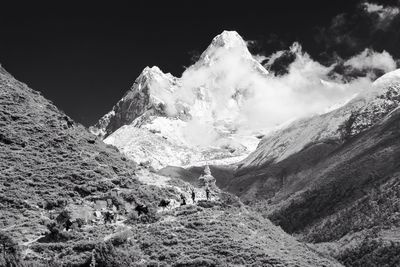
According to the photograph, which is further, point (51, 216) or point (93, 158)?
point (93, 158)

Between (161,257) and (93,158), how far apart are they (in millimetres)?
33850

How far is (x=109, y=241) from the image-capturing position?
245 ft

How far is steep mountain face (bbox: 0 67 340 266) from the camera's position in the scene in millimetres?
75750

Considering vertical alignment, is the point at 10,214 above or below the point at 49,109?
below

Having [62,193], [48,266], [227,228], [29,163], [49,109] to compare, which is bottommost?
[48,266]

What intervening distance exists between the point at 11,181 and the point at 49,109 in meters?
33.7

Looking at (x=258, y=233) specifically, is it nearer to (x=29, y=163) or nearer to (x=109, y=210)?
(x=109, y=210)

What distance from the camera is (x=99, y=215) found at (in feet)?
288

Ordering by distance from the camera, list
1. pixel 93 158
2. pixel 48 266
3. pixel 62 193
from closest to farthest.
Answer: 1. pixel 48 266
2. pixel 62 193
3. pixel 93 158

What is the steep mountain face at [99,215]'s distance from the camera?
75.8 meters

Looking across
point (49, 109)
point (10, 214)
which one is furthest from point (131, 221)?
point (49, 109)

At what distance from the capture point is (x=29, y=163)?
98.3 metres

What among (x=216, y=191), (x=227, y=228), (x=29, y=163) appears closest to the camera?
(x=227, y=228)

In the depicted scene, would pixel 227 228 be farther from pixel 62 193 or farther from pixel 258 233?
pixel 62 193
